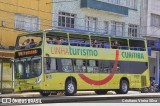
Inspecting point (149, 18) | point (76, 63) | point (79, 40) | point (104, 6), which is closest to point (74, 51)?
point (76, 63)

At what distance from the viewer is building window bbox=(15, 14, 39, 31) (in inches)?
1385

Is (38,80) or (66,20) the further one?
(66,20)

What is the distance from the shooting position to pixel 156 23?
48.8 meters

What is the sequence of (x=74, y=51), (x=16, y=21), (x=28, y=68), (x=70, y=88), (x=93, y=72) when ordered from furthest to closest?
1. (x=16, y=21)
2. (x=93, y=72)
3. (x=74, y=51)
4. (x=70, y=88)
5. (x=28, y=68)

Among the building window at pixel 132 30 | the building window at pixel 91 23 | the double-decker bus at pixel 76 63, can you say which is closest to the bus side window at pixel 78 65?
the double-decker bus at pixel 76 63

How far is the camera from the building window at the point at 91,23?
41.4 meters

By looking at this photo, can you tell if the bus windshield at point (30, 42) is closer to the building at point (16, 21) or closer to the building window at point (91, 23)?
the building at point (16, 21)

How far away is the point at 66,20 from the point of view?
39031 mm

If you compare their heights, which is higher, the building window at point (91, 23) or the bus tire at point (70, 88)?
the building window at point (91, 23)

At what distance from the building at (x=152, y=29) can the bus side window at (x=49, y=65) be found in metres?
20.9

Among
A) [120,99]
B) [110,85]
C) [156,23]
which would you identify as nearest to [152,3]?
[156,23]

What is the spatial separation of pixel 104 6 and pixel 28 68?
16714mm

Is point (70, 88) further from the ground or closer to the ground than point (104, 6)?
closer to the ground

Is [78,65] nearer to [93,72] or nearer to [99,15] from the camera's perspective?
[93,72]
